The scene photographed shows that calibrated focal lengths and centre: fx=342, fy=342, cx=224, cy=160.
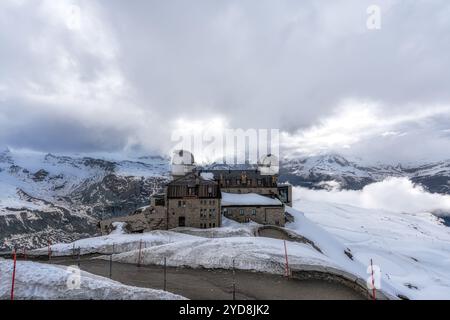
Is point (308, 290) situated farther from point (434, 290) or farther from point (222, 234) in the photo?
point (434, 290)

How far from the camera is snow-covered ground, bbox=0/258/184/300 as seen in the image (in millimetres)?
18688

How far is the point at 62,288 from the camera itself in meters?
19.5

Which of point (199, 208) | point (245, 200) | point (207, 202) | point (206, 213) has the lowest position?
point (206, 213)

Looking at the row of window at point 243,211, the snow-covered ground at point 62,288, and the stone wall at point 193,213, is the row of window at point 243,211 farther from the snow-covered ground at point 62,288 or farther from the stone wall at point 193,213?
the snow-covered ground at point 62,288

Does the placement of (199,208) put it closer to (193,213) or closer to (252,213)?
(193,213)

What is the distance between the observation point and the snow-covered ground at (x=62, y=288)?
1869cm

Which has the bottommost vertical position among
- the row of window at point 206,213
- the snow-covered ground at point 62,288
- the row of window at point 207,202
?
the snow-covered ground at point 62,288

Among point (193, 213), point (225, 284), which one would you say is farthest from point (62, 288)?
point (193, 213)

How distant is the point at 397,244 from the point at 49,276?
135196 mm

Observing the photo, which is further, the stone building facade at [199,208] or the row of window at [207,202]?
the row of window at [207,202]

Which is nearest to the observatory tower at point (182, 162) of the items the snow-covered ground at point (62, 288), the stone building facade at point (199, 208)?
the stone building facade at point (199, 208)

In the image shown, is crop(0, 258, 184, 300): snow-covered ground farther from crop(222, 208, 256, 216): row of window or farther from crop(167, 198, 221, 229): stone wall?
crop(222, 208, 256, 216): row of window
